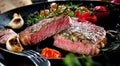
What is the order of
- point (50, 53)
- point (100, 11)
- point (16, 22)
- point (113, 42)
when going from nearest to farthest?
point (50, 53) < point (113, 42) < point (16, 22) < point (100, 11)

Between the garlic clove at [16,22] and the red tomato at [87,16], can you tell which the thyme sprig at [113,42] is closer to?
the red tomato at [87,16]

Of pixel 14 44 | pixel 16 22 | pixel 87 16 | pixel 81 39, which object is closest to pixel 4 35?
pixel 14 44

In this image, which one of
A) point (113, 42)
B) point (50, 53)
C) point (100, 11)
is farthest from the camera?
point (100, 11)

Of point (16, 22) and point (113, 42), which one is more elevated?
point (16, 22)

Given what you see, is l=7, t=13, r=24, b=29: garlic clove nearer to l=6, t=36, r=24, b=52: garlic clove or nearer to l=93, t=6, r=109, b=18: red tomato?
l=6, t=36, r=24, b=52: garlic clove

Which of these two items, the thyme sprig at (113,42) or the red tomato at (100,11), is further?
the red tomato at (100,11)

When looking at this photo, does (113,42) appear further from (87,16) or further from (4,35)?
(4,35)

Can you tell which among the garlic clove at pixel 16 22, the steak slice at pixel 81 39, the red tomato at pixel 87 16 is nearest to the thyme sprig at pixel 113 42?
the steak slice at pixel 81 39
